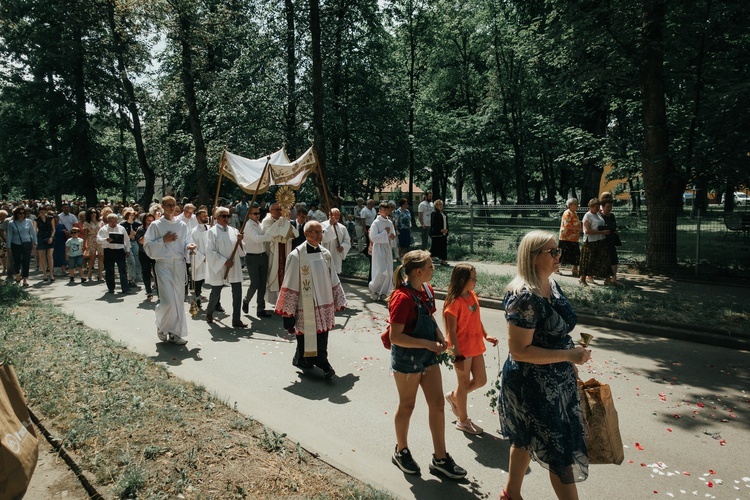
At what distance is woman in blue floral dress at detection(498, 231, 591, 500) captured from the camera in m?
3.01

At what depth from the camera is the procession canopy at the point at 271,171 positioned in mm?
11312

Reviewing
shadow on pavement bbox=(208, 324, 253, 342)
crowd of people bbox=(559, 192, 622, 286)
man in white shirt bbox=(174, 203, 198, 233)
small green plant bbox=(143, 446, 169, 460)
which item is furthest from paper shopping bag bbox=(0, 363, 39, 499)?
crowd of people bbox=(559, 192, 622, 286)

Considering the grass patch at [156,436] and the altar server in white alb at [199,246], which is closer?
the grass patch at [156,436]

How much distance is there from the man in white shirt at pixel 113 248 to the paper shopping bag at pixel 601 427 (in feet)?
38.2

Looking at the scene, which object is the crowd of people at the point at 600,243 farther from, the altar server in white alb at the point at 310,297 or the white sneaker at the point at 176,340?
the white sneaker at the point at 176,340

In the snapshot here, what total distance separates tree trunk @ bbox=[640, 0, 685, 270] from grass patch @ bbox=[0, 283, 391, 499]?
1148 centimetres

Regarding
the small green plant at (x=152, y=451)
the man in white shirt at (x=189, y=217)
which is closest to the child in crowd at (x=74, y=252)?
the man in white shirt at (x=189, y=217)

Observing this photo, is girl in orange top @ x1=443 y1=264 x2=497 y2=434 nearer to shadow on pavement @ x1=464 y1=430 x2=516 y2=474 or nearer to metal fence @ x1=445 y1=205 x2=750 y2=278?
shadow on pavement @ x1=464 y1=430 x2=516 y2=474

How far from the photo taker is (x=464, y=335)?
15.6 feet

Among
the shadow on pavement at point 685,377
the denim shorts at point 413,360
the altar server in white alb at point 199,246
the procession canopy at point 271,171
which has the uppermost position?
the procession canopy at point 271,171

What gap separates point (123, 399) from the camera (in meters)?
5.23

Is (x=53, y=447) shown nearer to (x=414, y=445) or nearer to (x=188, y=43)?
(x=414, y=445)

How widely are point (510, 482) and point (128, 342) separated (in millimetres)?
6568

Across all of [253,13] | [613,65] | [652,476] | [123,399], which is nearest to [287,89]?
[253,13]
